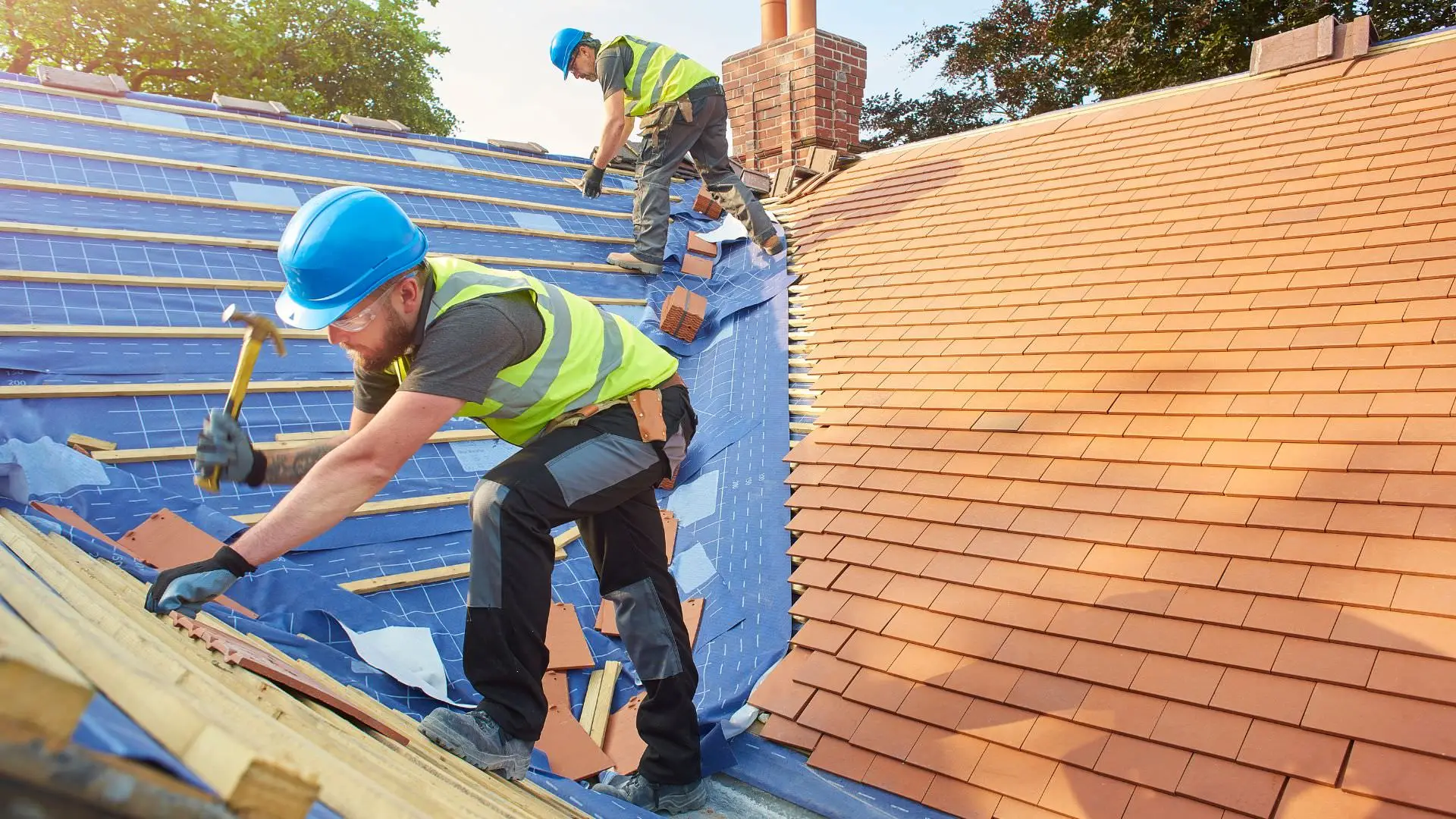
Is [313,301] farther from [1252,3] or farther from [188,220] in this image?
[1252,3]

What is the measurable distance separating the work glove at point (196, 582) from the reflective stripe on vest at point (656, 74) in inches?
177

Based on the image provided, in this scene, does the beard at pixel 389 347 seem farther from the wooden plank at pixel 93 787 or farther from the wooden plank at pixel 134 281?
the wooden plank at pixel 134 281

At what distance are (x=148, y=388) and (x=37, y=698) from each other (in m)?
3.29

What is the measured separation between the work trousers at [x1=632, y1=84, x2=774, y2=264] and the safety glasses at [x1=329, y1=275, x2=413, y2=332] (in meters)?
3.85

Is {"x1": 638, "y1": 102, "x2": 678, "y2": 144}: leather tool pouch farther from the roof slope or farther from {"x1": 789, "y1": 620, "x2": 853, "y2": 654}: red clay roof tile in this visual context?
{"x1": 789, "y1": 620, "x2": 853, "y2": 654}: red clay roof tile

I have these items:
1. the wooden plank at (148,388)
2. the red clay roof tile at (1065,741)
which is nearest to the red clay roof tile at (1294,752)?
the red clay roof tile at (1065,741)

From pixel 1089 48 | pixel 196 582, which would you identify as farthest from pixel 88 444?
pixel 1089 48

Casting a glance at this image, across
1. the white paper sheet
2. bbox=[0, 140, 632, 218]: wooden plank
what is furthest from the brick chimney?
the white paper sheet

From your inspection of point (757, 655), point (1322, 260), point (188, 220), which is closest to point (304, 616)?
point (757, 655)

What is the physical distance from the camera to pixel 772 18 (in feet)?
37.3

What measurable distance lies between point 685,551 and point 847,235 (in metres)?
2.82

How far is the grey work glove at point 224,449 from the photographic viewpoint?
6.41 ft

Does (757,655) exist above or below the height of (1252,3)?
below

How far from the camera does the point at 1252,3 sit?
13.5 meters
